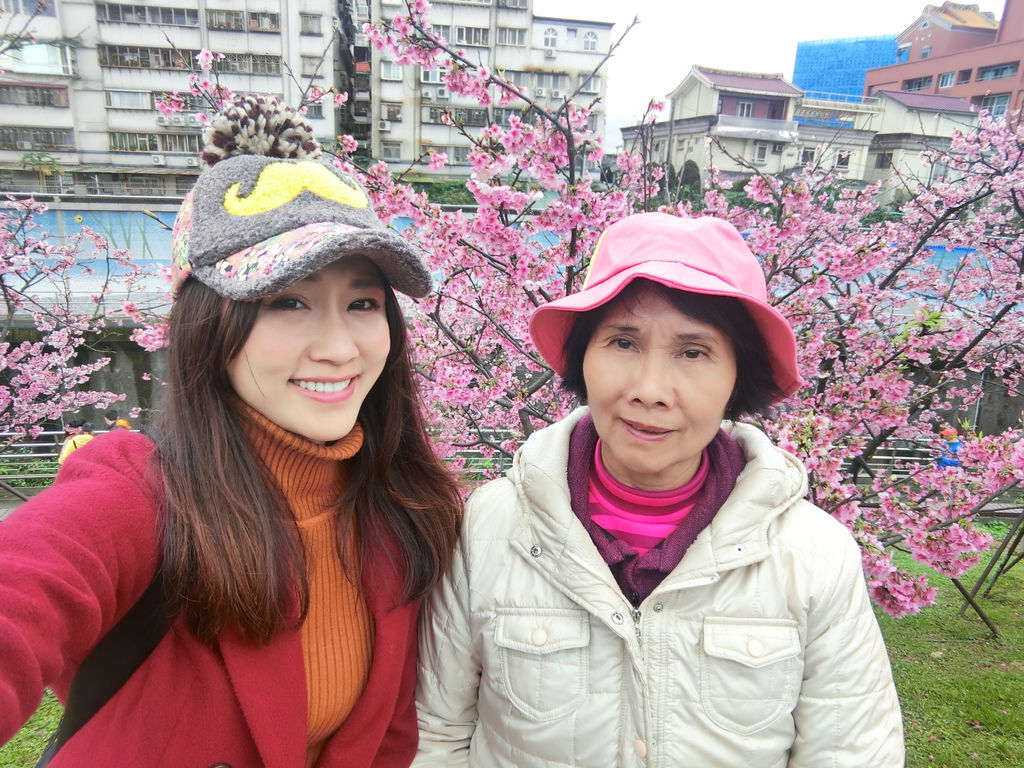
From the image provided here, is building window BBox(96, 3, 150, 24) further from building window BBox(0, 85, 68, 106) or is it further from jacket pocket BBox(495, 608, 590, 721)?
jacket pocket BBox(495, 608, 590, 721)

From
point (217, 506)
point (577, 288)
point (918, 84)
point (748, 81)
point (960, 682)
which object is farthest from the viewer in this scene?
point (918, 84)

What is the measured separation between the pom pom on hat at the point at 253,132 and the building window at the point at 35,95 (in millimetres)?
29105

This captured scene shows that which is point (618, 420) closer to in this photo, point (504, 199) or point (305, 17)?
point (504, 199)

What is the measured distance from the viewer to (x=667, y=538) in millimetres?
1479

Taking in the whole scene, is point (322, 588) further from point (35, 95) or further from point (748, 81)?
point (748, 81)

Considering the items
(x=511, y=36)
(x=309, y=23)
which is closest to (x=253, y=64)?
(x=309, y=23)

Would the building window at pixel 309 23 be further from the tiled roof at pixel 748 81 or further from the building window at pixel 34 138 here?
the tiled roof at pixel 748 81

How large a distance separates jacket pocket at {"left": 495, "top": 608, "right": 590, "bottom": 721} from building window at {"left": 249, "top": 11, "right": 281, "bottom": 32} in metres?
27.2

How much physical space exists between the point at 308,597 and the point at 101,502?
1.59 ft

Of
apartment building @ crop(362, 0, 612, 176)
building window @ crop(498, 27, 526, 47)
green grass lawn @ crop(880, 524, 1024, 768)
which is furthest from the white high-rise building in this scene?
green grass lawn @ crop(880, 524, 1024, 768)

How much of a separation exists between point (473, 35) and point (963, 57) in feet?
89.7

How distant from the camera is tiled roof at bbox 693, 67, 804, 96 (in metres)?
27.7

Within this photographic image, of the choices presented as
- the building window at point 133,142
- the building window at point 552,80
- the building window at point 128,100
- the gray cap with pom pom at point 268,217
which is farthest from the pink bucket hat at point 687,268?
the building window at point 552,80

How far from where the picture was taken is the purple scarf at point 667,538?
144 cm
